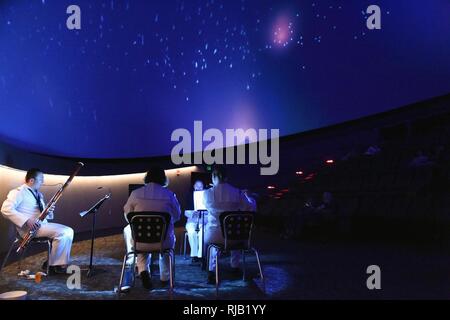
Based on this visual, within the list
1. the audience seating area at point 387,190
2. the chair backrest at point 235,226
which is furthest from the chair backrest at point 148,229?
the audience seating area at point 387,190

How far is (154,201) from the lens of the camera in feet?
11.2

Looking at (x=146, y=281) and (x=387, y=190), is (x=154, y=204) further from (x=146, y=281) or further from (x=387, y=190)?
(x=387, y=190)

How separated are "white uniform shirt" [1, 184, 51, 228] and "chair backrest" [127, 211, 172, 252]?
1669 mm

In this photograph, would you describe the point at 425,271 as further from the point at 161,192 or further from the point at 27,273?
the point at 27,273

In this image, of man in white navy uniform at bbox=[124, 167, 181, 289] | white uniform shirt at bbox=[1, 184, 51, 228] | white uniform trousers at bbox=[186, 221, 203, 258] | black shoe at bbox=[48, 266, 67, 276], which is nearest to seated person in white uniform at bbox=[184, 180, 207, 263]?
white uniform trousers at bbox=[186, 221, 203, 258]

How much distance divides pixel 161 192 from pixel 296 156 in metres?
6.02

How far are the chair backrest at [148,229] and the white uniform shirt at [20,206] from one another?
1669 millimetres

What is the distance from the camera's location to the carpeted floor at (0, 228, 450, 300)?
3.22 meters

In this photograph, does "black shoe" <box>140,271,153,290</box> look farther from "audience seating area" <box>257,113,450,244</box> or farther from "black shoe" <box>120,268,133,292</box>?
"audience seating area" <box>257,113,450,244</box>

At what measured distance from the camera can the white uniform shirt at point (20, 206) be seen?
3.93 m

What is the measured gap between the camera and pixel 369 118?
818cm

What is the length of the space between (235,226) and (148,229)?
807 millimetres

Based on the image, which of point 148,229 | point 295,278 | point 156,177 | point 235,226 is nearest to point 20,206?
point 156,177
